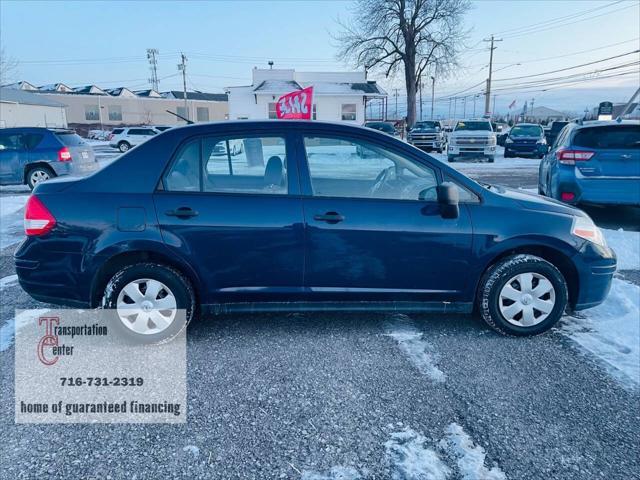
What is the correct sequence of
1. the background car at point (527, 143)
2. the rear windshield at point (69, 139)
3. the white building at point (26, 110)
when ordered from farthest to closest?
the white building at point (26, 110) → the background car at point (527, 143) → the rear windshield at point (69, 139)

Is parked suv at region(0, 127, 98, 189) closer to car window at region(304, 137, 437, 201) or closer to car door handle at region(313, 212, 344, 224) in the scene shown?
car window at region(304, 137, 437, 201)

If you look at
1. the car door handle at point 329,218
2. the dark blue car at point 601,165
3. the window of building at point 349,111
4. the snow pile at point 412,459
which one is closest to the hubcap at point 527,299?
the car door handle at point 329,218

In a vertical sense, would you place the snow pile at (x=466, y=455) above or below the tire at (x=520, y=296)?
below

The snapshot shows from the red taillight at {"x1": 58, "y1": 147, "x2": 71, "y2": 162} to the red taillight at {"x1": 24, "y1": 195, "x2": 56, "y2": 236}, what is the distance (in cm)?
945

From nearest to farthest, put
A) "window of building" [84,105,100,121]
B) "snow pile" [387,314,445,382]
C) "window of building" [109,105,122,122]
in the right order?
"snow pile" [387,314,445,382] → "window of building" [84,105,100,121] → "window of building" [109,105,122,122]

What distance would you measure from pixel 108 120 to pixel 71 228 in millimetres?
70506

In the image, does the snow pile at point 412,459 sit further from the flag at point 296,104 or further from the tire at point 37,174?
the flag at point 296,104

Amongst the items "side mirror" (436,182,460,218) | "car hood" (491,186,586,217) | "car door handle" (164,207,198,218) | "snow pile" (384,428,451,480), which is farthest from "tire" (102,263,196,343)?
"car hood" (491,186,586,217)

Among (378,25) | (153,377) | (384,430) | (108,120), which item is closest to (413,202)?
(384,430)

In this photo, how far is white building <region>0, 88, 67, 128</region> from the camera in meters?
42.9

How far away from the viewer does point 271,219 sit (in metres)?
3.40

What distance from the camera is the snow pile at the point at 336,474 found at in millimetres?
2211

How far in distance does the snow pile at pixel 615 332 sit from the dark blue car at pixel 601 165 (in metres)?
2.74

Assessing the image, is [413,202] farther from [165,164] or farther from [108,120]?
[108,120]
